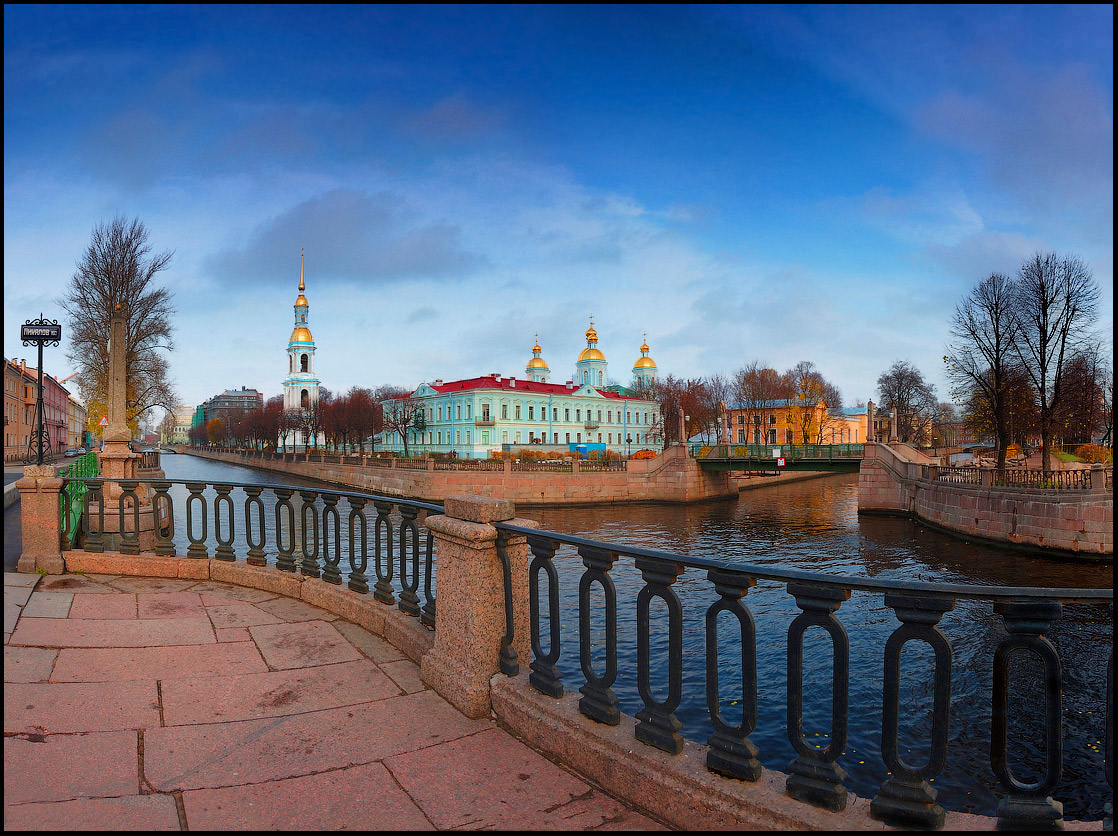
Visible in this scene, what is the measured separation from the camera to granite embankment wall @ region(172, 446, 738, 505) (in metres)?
38.8

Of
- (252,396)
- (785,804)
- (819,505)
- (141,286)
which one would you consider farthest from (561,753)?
(252,396)

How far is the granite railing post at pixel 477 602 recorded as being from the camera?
3900mm

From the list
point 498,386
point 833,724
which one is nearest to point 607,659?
point 833,724

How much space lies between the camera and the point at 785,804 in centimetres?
252

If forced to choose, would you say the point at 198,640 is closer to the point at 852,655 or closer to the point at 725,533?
the point at 852,655

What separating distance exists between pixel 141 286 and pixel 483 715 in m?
35.8

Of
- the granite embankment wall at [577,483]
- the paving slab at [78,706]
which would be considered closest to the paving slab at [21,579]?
the paving slab at [78,706]

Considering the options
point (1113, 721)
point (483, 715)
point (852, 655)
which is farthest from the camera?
point (852, 655)

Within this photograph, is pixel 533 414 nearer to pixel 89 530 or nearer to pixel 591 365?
pixel 591 365

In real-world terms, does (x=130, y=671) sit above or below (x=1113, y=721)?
below

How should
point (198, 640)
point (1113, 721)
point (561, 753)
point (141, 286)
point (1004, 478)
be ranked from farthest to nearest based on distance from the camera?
point (141, 286), point (1004, 478), point (198, 640), point (561, 753), point (1113, 721)

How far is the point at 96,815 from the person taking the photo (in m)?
2.67

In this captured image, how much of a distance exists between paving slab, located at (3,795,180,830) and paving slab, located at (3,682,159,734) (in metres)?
0.81

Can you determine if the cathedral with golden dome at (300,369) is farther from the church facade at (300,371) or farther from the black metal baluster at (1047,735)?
the black metal baluster at (1047,735)
